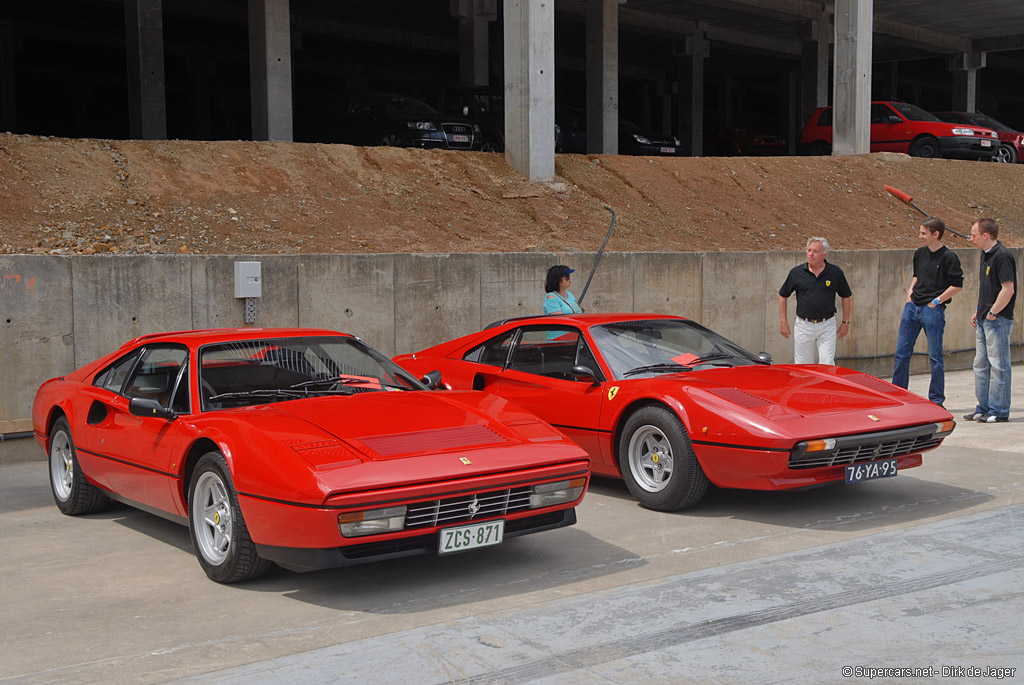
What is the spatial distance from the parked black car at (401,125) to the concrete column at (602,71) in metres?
7.43

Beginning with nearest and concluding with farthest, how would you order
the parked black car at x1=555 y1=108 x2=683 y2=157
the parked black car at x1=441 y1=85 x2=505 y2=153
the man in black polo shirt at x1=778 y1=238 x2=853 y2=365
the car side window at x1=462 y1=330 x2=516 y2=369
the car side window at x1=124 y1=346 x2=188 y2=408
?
the car side window at x1=124 y1=346 x2=188 y2=408, the car side window at x1=462 y1=330 x2=516 y2=369, the man in black polo shirt at x1=778 y1=238 x2=853 y2=365, the parked black car at x1=441 y1=85 x2=505 y2=153, the parked black car at x1=555 y1=108 x2=683 y2=157

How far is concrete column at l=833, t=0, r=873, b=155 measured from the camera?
21172 mm

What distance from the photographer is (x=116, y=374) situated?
5.85 metres

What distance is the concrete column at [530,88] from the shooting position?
639 inches

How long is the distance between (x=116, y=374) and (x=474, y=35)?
2213 centimetres

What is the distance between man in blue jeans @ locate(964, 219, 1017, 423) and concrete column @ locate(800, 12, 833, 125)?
23.4m

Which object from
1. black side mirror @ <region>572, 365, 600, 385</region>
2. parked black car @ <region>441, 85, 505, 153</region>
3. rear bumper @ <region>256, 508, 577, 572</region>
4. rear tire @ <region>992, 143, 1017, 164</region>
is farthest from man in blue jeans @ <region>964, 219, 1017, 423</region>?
rear tire @ <region>992, 143, 1017, 164</region>

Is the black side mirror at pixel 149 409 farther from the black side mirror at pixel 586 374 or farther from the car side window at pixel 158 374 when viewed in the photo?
the black side mirror at pixel 586 374

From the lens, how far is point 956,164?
2159 centimetres

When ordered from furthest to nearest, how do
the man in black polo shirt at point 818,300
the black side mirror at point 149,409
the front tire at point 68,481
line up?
the man in black polo shirt at point 818,300
the front tire at point 68,481
the black side mirror at point 149,409

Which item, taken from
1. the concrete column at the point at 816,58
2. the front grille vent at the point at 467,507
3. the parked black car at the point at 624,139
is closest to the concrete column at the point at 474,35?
the parked black car at the point at 624,139

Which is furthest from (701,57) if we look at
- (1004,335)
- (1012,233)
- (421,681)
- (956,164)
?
(421,681)

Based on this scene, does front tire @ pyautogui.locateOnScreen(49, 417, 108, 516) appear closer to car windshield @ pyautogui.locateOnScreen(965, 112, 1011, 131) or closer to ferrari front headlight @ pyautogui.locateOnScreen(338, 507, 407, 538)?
ferrari front headlight @ pyautogui.locateOnScreen(338, 507, 407, 538)

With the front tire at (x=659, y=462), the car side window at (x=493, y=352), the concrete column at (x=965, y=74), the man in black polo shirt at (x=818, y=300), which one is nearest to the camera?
the front tire at (x=659, y=462)
